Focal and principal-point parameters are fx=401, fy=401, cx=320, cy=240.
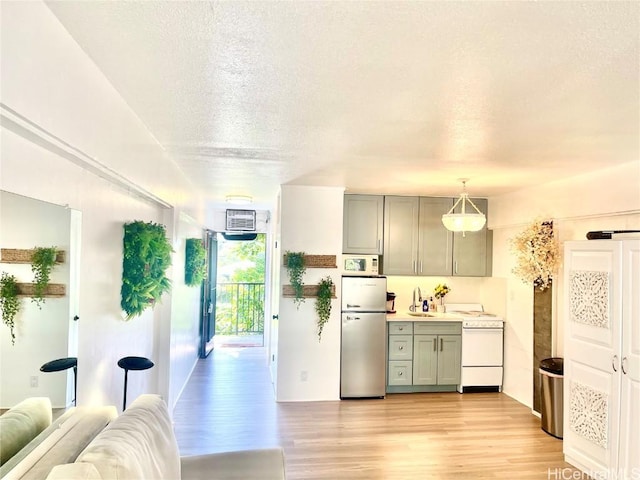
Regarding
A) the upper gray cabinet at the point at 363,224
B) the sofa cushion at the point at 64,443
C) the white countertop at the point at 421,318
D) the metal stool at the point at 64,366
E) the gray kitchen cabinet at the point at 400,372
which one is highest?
the upper gray cabinet at the point at 363,224

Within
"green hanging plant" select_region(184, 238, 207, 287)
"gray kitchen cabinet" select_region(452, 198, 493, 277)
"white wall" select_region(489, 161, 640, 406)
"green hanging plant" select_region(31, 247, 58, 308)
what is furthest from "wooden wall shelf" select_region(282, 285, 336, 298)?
"green hanging plant" select_region(31, 247, 58, 308)

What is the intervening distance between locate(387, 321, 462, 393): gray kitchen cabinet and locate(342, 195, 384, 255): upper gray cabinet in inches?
41.4

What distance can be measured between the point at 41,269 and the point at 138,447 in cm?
78

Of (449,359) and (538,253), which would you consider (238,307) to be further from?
(538,253)

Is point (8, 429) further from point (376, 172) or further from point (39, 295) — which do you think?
point (376, 172)

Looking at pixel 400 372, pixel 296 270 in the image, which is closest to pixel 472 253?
pixel 400 372

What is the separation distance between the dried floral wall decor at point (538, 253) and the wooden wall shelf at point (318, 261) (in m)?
2.07

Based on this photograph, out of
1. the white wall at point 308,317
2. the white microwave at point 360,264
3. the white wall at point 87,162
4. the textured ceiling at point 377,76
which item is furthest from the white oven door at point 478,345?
the white wall at point 87,162

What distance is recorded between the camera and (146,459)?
1601 millimetres

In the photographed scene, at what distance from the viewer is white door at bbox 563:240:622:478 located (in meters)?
2.95

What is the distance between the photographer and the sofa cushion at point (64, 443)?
132 centimetres

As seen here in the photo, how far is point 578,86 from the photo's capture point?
1.84 meters

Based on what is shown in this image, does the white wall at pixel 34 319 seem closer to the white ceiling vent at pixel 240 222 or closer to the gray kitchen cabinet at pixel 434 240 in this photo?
the gray kitchen cabinet at pixel 434 240

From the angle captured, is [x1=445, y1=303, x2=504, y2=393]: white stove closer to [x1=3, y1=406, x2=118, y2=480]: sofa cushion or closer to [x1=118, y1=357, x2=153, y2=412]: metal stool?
[x1=118, y1=357, x2=153, y2=412]: metal stool
